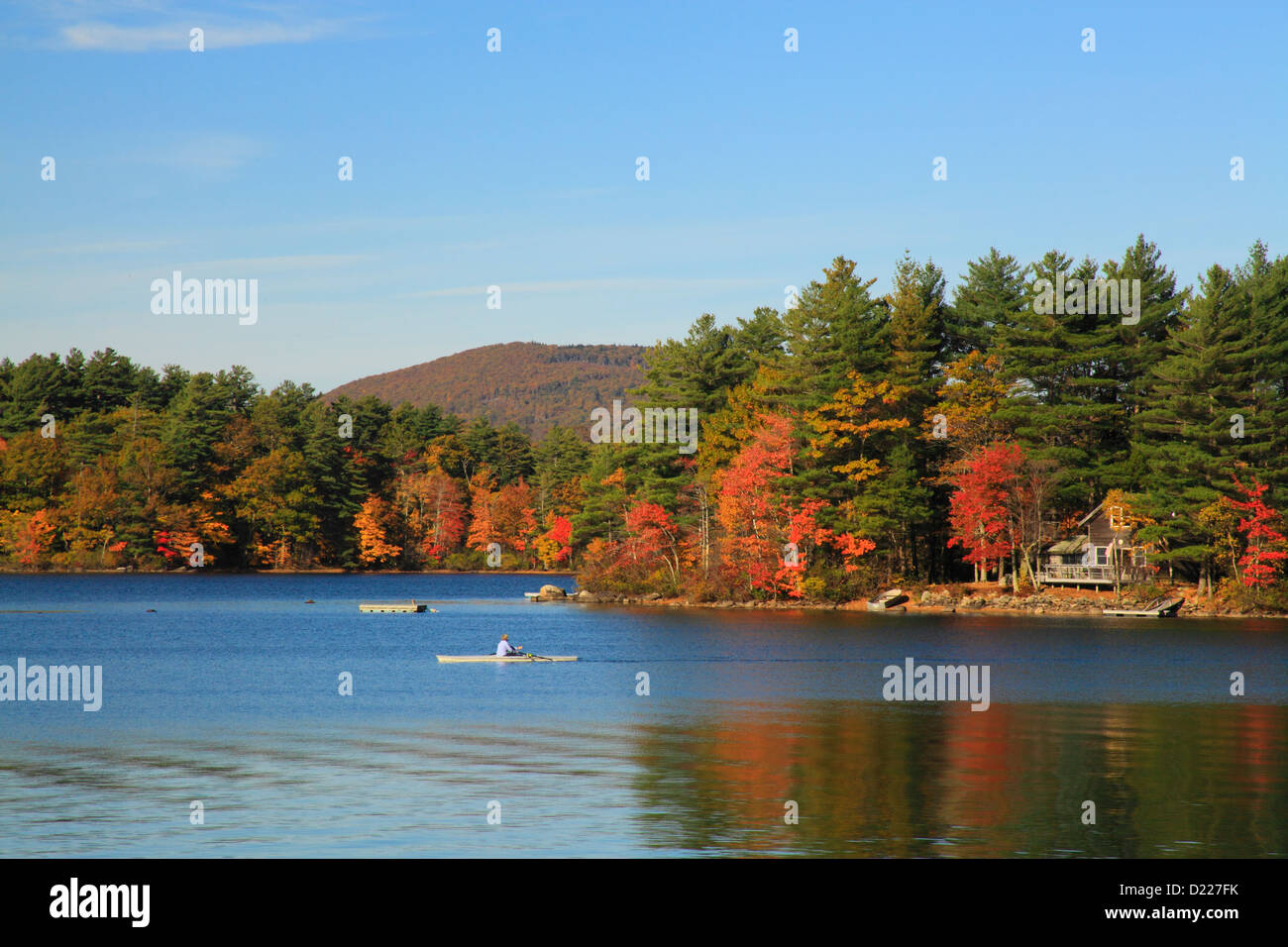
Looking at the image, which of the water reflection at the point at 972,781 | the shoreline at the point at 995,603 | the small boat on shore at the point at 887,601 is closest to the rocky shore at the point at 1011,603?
the shoreline at the point at 995,603

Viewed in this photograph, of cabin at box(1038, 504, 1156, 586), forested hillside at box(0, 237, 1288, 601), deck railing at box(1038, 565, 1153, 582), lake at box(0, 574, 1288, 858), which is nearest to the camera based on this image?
lake at box(0, 574, 1288, 858)

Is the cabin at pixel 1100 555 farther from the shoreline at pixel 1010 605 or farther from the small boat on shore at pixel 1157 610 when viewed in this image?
the small boat on shore at pixel 1157 610

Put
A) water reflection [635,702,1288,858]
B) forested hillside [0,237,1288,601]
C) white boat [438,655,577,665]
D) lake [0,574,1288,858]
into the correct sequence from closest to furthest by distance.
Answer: water reflection [635,702,1288,858], lake [0,574,1288,858], white boat [438,655,577,665], forested hillside [0,237,1288,601]

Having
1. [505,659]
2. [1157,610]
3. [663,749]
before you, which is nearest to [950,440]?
[1157,610]

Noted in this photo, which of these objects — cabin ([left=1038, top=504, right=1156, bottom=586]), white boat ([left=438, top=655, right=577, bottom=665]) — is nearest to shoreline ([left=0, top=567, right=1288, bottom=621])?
cabin ([left=1038, top=504, right=1156, bottom=586])

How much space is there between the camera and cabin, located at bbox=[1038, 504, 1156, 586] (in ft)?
263

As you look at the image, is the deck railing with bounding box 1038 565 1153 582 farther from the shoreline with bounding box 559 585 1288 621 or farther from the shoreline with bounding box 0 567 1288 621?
the shoreline with bounding box 559 585 1288 621

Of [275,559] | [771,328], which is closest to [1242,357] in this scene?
[771,328]

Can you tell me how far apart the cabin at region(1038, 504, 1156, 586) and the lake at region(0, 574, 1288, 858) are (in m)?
13.9

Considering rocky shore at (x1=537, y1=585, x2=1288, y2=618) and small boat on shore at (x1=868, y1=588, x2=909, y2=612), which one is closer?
rocky shore at (x1=537, y1=585, x2=1288, y2=618)

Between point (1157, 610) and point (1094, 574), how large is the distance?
7231mm

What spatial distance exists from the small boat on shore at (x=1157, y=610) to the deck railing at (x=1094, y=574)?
179 inches
